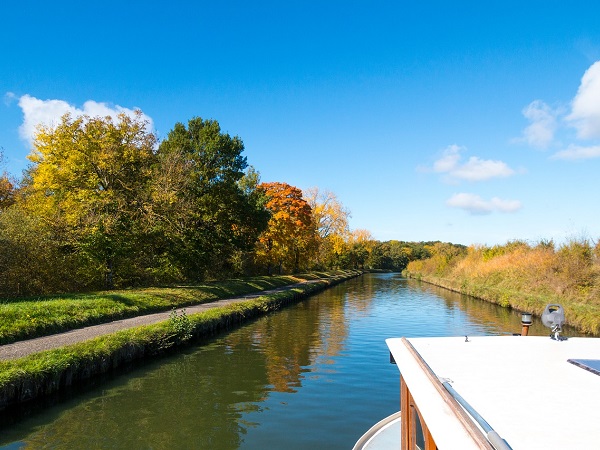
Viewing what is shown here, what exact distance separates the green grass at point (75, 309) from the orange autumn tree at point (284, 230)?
19.3 meters

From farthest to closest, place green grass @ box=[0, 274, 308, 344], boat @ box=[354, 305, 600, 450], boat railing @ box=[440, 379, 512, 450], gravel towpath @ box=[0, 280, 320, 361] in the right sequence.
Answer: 1. green grass @ box=[0, 274, 308, 344]
2. gravel towpath @ box=[0, 280, 320, 361]
3. boat @ box=[354, 305, 600, 450]
4. boat railing @ box=[440, 379, 512, 450]

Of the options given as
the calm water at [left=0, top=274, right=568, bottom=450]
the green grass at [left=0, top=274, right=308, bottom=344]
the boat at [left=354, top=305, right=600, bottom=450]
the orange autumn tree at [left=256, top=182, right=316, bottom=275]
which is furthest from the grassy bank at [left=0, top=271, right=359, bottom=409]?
the orange autumn tree at [left=256, top=182, right=316, bottom=275]

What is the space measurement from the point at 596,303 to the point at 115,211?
2487cm

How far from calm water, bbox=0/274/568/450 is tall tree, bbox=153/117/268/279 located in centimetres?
1182

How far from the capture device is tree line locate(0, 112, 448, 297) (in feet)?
67.6

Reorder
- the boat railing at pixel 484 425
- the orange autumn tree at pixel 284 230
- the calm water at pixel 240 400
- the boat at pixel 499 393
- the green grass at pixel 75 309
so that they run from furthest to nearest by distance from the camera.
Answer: the orange autumn tree at pixel 284 230, the green grass at pixel 75 309, the calm water at pixel 240 400, the boat at pixel 499 393, the boat railing at pixel 484 425

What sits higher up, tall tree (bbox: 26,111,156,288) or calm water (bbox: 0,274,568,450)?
tall tree (bbox: 26,111,156,288)

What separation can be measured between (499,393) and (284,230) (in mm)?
40469

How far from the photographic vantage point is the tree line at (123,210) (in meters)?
20.6

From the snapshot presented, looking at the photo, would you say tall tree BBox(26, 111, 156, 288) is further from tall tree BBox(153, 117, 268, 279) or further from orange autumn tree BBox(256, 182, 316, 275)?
orange autumn tree BBox(256, 182, 316, 275)

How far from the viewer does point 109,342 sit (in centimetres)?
1180

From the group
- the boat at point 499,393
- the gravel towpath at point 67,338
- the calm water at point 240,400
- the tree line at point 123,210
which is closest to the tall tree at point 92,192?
the tree line at point 123,210

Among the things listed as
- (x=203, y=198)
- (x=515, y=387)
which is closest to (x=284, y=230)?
(x=203, y=198)

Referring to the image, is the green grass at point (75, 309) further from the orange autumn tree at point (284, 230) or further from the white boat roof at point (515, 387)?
the orange autumn tree at point (284, 230)
